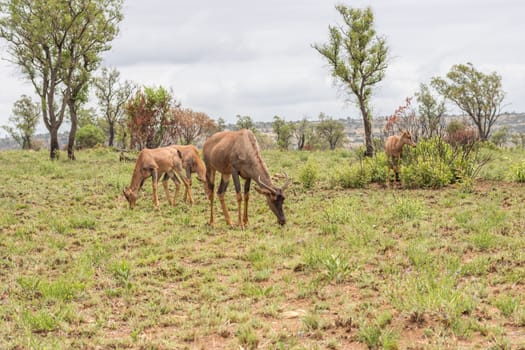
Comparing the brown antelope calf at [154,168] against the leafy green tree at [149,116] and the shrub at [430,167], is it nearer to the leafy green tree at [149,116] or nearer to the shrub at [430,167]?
the shrub at [430,167]

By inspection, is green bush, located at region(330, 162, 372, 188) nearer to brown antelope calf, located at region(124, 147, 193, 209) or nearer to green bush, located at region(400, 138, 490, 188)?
green bush, located at region(400, 138, 490, 188)

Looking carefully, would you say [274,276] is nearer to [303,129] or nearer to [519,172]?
[519,172]

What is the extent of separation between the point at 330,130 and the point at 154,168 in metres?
67.1

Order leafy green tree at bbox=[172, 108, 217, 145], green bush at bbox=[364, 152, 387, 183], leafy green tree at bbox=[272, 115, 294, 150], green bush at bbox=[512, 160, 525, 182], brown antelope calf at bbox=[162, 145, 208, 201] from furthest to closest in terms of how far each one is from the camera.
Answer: leafy green tree at bbox=[272, 115, 294, 150]
leafy green tree at bbox=[172, 108, 217, 145]
green bush at bbox=[364, 152, 387, 183]
brown antelope calf at bbox=[162, 145, 208, 201]
green bush at bbox=[512, 160, 525, 182]

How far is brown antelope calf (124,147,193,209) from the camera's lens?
→ 14.2 m

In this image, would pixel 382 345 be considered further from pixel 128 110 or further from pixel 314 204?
pixel 128 110

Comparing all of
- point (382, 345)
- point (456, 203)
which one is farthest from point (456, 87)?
point (382, 345)

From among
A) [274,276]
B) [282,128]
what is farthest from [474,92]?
[274,276]

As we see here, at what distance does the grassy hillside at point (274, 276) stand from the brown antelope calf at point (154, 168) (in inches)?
29.3

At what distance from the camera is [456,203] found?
12484 millimetres

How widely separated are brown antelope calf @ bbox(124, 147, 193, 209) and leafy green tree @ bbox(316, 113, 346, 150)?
2541 inches

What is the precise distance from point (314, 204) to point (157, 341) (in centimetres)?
867

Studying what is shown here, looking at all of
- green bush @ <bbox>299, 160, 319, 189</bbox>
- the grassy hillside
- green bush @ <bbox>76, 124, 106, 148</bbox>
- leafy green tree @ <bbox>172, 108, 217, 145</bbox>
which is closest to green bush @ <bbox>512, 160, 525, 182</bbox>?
the grassy hillside

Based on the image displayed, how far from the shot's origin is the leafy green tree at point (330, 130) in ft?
260
